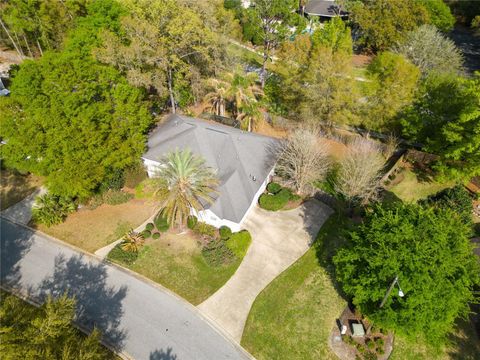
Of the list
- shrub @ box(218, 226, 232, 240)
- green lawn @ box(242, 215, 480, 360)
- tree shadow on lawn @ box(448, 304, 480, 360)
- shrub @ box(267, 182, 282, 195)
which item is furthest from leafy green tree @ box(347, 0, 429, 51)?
shrub @ box(218, 226, 232, 240)

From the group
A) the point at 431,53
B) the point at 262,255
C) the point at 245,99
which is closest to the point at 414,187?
the point at 262,255

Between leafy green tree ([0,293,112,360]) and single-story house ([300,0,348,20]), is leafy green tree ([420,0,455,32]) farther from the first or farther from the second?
leafy green tree ([0,293,112,360])

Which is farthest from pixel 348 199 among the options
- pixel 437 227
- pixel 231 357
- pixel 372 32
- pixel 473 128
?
pixel 372 32

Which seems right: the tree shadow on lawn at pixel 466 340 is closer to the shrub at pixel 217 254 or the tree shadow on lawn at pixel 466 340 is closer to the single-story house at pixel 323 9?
the shrub at pixel 217 254

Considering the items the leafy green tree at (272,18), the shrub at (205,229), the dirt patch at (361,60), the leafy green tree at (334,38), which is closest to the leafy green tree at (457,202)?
the shrub at (205,229)

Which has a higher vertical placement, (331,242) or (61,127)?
(61,127)

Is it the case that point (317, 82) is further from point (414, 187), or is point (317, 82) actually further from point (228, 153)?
point (414, 187)
